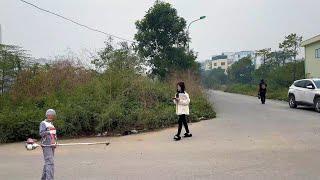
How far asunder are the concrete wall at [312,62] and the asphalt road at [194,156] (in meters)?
25.5

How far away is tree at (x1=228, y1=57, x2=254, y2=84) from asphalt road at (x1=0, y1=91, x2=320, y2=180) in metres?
62.5

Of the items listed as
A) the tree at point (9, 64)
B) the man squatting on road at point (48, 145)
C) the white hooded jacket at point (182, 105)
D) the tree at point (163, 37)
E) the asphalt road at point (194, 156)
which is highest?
the tree at point (163, 37)

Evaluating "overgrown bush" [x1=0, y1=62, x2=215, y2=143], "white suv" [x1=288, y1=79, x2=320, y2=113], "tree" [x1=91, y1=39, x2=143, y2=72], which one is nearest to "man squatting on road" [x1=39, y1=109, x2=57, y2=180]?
"overgrown bush" [x1=0, y1=62, x2=215, y2=143]

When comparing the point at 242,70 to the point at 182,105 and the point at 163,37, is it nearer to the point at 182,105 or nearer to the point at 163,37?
the point at 163,37

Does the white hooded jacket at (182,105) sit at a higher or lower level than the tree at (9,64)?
lower

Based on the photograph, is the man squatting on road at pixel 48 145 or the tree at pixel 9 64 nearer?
the man squatting on road at pixel 48 145

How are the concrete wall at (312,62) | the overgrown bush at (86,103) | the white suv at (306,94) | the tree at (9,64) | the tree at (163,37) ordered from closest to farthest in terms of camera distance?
the overgrown bush at (86,103), the tree at (9,64), the white suv at (306,94), the tree at (163,37), the concrete wall at (312,62)

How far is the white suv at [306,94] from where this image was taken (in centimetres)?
2167

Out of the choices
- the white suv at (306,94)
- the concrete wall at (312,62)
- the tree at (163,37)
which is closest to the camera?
the white suv at (306,94)

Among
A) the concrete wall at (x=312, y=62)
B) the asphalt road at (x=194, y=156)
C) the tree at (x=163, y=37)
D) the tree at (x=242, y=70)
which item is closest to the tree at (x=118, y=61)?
the asphalt road at (x=194, y=156)

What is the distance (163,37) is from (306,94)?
1254cm

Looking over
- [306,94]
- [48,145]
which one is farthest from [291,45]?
[48,145]

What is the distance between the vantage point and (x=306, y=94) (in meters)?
22.5

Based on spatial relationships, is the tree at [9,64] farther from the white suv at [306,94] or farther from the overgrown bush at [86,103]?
the white suv at [306,94]
